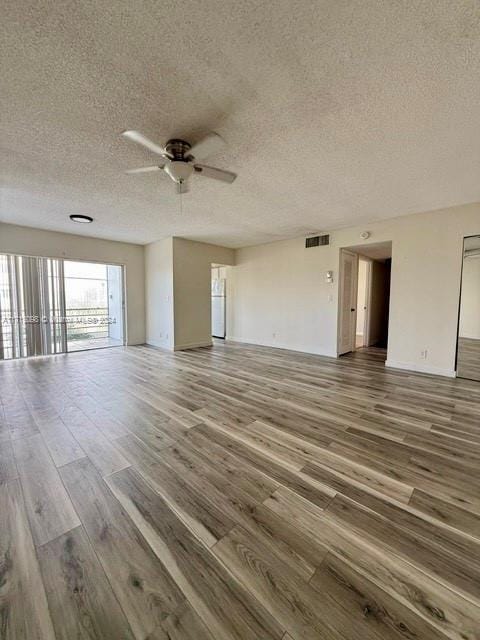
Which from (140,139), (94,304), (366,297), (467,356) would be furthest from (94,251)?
(467,356)

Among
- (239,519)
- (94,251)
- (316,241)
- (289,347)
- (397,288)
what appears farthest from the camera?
(289,347)

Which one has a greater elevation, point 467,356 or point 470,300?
point 470,300

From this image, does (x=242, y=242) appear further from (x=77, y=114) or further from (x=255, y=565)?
(x=255, y=565)

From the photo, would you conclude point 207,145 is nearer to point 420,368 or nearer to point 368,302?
point 420,368

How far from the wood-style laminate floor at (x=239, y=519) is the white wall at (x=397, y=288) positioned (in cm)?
148

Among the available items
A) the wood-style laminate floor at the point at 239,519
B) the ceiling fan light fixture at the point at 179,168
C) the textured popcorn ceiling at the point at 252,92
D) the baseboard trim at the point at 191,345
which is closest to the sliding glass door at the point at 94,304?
the baseboard trim at the point at 191,345

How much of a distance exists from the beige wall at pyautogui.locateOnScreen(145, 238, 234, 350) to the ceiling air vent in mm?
2358

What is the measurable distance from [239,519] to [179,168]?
8.80 feet

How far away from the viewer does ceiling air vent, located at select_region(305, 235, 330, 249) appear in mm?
5530

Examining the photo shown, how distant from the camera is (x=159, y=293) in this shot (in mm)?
6457

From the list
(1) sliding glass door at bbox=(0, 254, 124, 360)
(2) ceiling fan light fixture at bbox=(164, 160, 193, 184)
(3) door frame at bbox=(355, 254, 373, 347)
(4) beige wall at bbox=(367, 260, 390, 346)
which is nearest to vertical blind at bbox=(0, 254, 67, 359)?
(1) sliding glass door at bbox=(0, 254, 124, 360)

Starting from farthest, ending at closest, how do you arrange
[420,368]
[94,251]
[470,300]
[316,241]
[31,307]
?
[94,251]
[31,307]
[316,241]
[420,368]
[470,300]

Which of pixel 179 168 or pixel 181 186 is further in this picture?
pixel 181 186

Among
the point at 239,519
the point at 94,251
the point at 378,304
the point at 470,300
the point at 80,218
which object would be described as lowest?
the point at 239,519
